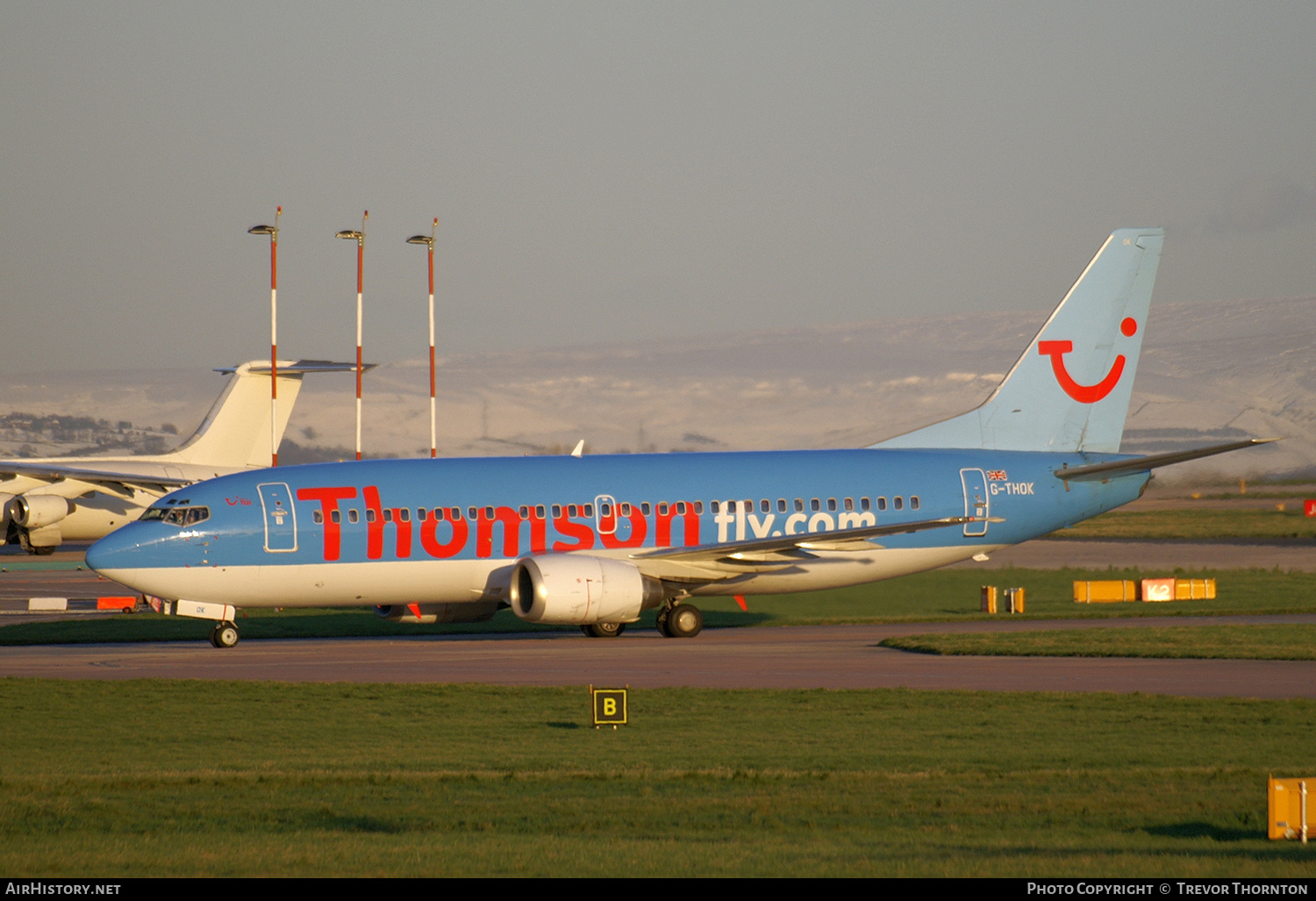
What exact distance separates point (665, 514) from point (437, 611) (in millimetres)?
6389

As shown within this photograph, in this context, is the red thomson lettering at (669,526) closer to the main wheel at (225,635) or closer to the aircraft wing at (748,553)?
the aircraft wing at (748,553)

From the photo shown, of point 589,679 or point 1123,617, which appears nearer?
point 589,679

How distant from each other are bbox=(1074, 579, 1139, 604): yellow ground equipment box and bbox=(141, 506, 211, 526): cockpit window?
23.9 metres

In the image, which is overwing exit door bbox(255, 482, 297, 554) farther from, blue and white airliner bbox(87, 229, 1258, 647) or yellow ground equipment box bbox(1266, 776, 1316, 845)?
yellow ground equipment box bbox(1266, 776, 1316, 845)

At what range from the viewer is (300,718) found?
22.5 metres

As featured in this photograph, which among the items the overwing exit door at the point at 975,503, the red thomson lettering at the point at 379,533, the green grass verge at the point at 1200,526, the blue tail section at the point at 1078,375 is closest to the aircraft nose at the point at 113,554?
the red thomson lettering at the point at 379,533

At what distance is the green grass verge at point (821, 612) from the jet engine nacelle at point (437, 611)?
132cm

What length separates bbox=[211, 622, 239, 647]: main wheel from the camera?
35.2 meters

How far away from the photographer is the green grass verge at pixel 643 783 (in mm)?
12375

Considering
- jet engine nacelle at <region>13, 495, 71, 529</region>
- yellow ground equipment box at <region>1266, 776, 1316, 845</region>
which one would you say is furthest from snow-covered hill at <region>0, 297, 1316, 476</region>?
yellow ground equipment box at <region>1266, 776, 1316, 845</region>
